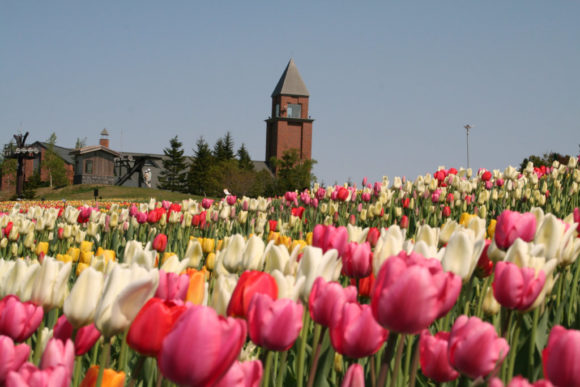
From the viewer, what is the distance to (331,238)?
8.18 feet

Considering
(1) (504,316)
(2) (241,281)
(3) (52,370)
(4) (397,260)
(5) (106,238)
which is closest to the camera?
(3) (52,370)

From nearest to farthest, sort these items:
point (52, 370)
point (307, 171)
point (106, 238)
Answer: point (52, 370), point (106, 238), point (307, 171)

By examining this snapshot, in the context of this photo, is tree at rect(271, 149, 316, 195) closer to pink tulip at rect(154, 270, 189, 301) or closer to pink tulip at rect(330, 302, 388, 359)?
pink tulip at rect(154, 270, 189, 301)

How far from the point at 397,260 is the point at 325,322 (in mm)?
388

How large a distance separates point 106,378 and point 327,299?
57 cm

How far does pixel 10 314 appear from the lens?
1533mm

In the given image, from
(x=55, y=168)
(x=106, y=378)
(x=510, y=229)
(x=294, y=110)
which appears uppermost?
(x=294, y=110)

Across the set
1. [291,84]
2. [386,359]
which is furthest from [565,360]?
[291,84]

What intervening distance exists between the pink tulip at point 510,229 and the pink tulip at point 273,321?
4.09 feet

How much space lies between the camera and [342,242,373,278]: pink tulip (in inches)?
86.2

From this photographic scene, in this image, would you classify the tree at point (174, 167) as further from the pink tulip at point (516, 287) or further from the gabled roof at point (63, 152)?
the pink tulip at point (516, 287)

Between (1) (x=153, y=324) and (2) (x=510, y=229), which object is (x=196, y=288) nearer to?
(1) (x=153, y=324)

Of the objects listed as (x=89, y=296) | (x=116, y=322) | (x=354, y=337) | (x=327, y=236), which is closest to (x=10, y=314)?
(x=89, y=296)

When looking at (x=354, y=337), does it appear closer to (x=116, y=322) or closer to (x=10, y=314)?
(x=116, y=322)
